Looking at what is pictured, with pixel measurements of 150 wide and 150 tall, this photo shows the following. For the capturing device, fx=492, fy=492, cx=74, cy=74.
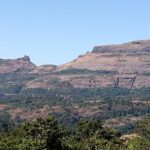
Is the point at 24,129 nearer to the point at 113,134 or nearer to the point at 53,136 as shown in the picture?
the point at 53,136

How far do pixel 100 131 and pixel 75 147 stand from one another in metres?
36.0

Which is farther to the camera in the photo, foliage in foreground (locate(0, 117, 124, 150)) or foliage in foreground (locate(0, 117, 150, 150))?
foliage in foreground (locate(0, 117, 150, 150))

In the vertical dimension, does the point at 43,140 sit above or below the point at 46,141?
above

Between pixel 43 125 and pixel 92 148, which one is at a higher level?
pixel 43 125

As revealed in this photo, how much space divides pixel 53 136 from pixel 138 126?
44.6m

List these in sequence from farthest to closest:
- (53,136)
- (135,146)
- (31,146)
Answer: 1. (135,146)
2. (53,136)
3. (31,146)

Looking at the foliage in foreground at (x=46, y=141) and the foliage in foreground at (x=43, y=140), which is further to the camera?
the foliage in foreground at (x=46, y=141)

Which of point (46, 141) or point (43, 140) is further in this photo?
point (46, 141)

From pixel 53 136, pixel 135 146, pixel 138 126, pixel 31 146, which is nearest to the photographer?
pixel 31 146

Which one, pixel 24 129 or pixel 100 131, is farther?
pixel 100 131

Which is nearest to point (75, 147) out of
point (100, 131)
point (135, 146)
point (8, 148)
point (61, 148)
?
point (61, 148)

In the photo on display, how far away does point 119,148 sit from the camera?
12012 centimetres

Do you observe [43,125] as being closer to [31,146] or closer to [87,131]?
[31,146]

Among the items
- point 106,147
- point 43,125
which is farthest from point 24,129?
point 106,147
